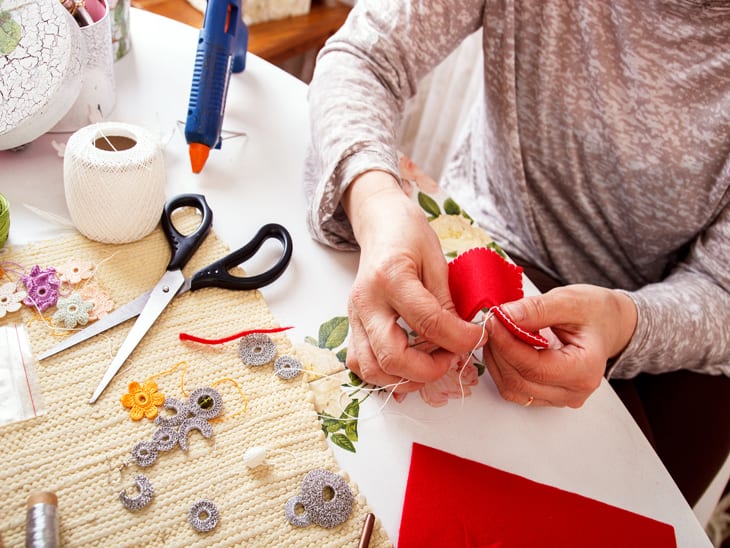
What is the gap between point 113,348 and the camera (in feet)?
1.96

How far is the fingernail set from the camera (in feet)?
2.04

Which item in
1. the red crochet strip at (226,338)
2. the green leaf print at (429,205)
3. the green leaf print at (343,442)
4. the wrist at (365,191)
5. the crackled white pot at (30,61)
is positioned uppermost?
the crackled white pot at (30,61)

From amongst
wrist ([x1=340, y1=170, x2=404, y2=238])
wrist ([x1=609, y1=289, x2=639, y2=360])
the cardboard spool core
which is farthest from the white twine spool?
wrist ([x1=609, y1=289, x2=639, y2=360])

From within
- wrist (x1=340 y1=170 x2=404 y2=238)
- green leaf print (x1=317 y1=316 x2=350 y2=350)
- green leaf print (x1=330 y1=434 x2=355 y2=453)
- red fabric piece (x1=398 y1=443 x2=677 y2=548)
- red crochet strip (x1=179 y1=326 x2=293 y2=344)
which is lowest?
red fabric piece (x1=398 y1=443 x2=677 y2=548)

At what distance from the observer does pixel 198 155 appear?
0.78 metres

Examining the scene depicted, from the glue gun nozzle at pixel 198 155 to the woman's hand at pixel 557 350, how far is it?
0.42m

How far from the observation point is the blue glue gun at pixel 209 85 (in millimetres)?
771

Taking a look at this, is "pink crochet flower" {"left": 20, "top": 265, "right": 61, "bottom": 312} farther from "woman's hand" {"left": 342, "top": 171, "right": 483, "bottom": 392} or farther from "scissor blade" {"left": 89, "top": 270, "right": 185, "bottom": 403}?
"woman's hand" {"left": 342, "top": 171, "right": 483, "bottom": 392}

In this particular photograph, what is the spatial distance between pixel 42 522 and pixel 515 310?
456 mm

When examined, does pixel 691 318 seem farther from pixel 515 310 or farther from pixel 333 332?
pixel 333 332

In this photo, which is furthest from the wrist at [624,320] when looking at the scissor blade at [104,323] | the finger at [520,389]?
the scissor blade at [104,323]

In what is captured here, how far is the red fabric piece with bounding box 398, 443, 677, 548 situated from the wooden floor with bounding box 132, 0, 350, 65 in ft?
3.89

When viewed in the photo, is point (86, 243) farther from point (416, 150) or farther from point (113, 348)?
point (416, 150)

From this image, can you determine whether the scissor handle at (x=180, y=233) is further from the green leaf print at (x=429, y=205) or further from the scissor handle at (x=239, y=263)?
the green leaf print at (x=429, y=205)
